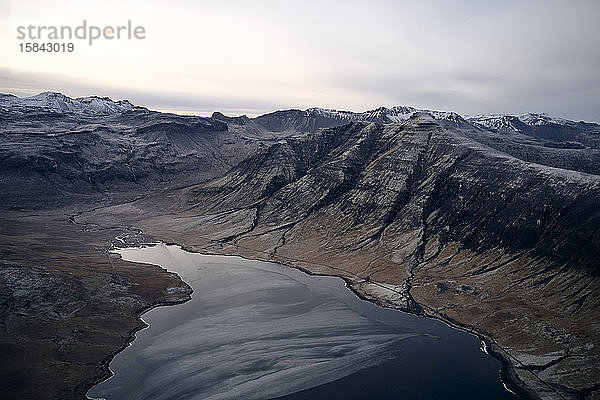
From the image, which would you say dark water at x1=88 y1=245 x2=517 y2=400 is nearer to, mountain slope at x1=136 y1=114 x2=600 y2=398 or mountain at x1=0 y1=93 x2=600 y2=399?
mountain at x1=0 y1=93 x2=600 y2=399

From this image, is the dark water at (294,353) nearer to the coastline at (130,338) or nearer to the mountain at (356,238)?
the coastline at (130,338)

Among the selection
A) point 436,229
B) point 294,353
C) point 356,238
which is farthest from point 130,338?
point 436,229

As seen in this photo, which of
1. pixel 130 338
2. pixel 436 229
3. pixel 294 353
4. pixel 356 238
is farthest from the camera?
pixel 356 238

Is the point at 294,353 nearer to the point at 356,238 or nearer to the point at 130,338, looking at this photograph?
the point at 130,338

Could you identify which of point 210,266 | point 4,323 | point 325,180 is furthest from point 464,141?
point 4,323

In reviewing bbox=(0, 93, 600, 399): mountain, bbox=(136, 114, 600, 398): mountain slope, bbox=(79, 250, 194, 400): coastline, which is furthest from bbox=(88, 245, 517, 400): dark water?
bbox=(136, 114, 600, 398): mountain slope
